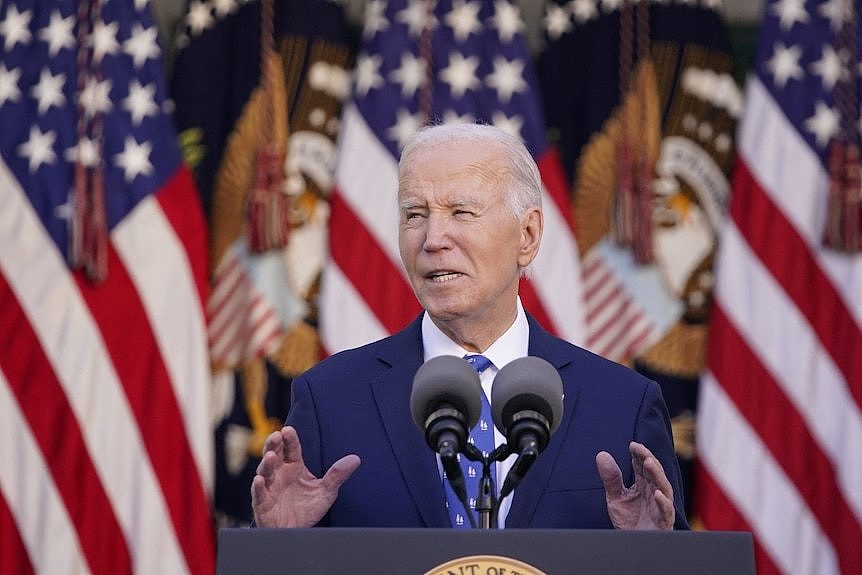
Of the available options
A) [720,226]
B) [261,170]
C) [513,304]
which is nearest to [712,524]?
[720,226]

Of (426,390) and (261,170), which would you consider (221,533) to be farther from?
(261,170)

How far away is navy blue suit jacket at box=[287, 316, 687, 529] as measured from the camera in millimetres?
2625

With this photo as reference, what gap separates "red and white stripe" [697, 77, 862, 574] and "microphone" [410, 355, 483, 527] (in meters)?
3.10

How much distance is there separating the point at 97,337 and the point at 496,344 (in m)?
2.41

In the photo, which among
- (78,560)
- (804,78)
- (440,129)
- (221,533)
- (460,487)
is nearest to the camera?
(221,533)

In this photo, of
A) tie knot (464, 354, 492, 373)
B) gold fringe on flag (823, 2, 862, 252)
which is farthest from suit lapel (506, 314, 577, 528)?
gold fringe on flag (823, 2, 862, 252)

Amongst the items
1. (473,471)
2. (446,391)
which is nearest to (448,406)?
(446,391)

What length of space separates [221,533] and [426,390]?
366 mm

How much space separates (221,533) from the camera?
6.24 ft

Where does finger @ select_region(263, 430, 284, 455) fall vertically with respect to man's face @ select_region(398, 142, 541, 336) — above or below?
below

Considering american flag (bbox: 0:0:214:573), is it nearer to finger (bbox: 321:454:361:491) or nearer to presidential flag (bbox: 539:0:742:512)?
presidential flag (bbox: 539:0:742:512)

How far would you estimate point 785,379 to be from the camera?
200 inches

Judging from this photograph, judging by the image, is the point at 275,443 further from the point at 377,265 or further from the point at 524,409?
the point at 377,265

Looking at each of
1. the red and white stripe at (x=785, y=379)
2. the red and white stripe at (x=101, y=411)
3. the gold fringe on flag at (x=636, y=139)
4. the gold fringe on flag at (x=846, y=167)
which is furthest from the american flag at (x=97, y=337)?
the gold fringe on flag at (x=846, y=167)
